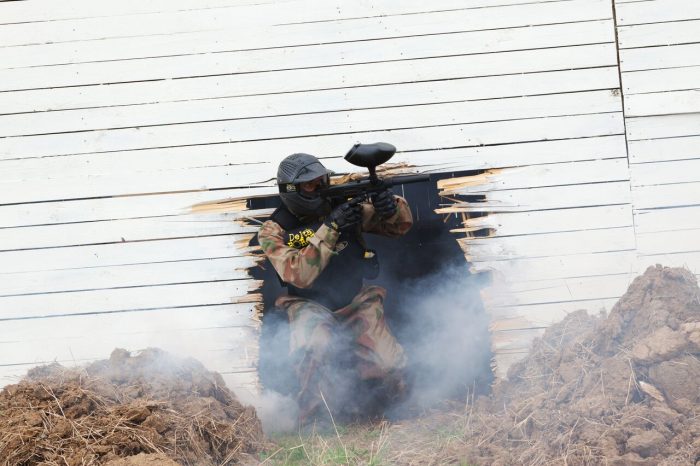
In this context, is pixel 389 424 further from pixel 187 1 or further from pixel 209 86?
pixel 187 1

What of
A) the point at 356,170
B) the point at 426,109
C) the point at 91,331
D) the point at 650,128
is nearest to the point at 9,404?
the point at 91,331

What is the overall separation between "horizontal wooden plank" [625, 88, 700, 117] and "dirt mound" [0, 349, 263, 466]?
3.50m

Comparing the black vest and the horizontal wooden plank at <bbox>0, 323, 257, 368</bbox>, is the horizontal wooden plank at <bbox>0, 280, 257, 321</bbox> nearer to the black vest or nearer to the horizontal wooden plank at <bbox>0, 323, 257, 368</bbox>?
the horizontal wooden plank at <bbox>0, 323, 257, 368</bbox>

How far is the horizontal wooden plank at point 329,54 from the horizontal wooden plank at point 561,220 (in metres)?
1.22

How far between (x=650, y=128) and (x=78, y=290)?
4.43 m

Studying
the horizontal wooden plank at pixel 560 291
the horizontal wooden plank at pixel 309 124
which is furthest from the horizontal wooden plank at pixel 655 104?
the horizontal wooden plank at pixel 560 291

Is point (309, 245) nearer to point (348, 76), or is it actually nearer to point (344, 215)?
point (344, 215)

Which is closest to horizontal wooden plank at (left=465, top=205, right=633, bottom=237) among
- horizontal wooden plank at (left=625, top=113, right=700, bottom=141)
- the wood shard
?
horizontal wooden plank at (left=625, top=113, right=700, bottom=141)

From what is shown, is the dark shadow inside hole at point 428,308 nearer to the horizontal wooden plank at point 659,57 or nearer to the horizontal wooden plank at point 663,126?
the horizontal wooden plank at point 663,126

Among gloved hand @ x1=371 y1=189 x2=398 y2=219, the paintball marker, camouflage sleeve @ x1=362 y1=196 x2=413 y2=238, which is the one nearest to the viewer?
the paintball marker

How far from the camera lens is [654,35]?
6262 mm

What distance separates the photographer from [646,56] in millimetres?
6266

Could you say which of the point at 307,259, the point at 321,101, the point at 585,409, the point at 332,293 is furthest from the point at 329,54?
the point at 585,409

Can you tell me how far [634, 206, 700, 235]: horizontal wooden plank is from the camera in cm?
629
